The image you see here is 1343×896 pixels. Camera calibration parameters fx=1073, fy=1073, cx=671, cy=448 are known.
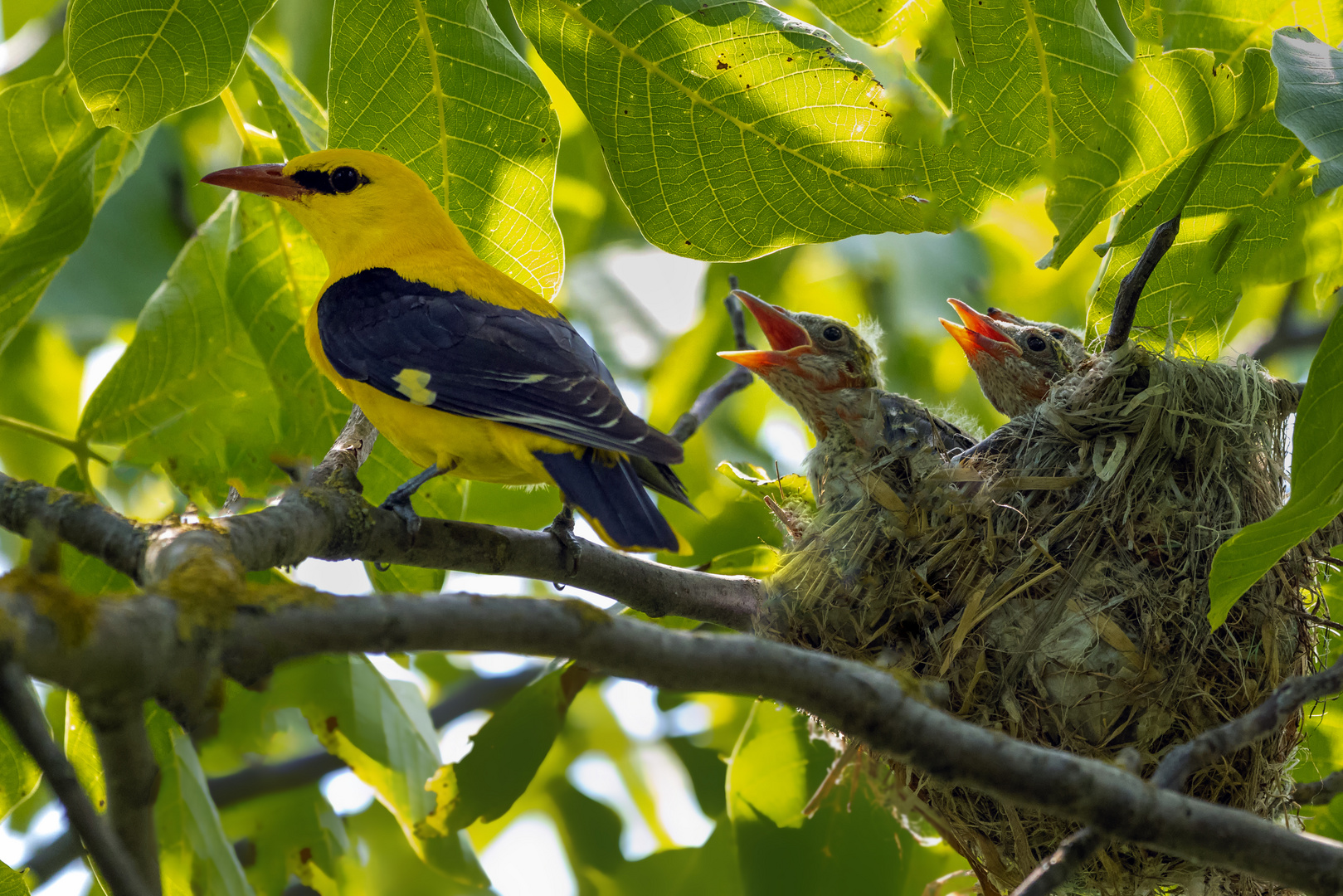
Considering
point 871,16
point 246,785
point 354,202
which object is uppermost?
point 871,16

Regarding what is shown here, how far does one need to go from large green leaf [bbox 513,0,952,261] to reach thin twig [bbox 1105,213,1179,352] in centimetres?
57

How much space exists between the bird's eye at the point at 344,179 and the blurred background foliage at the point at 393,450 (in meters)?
0.17

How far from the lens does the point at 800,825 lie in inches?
142

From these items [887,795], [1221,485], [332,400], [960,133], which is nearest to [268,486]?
[332,400]

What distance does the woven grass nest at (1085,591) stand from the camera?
2.85 meters

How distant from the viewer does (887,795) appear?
317 cm

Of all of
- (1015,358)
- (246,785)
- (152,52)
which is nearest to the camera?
(152,52)

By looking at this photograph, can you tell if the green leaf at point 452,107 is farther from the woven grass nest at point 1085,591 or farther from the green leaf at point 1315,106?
the green leaf at point 1315,106

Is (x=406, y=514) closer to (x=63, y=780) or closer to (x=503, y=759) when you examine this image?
(x=503, y=759)

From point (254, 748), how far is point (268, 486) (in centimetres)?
151

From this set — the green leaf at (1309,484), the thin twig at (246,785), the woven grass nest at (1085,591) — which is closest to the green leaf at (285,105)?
the woven grass nest at (1085,591)

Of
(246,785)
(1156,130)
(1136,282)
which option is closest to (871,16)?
(1156,130)

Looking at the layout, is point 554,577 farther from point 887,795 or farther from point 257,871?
point 257,871

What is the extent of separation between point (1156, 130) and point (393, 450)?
8.06 feet
